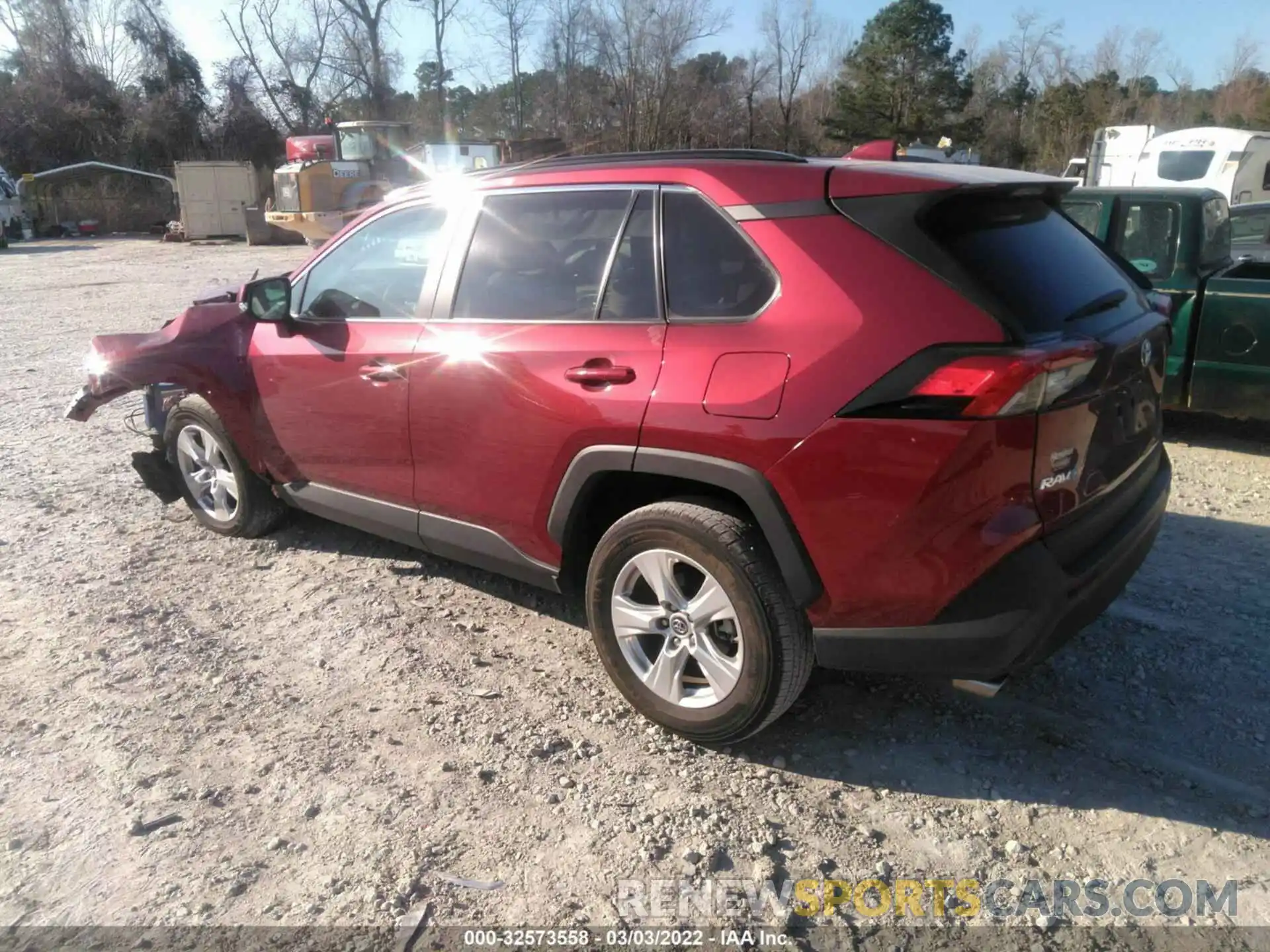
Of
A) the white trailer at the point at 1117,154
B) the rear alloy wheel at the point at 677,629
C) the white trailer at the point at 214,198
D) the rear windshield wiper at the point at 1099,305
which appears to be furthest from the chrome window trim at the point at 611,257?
the white trailer at the point at 214,198

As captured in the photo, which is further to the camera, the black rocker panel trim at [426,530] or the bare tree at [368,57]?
the bare tree at [368,57]

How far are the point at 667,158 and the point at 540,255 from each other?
1.92 ft

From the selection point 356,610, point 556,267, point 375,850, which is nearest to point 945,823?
point 375,850

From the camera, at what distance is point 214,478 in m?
4.99

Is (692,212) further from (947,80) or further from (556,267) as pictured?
(947,80)

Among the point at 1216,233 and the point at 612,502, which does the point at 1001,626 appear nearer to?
the point at 612,502

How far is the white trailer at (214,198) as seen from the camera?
3023 cm

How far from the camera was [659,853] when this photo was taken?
8.87 ft

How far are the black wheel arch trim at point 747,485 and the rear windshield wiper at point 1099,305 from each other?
3.22 feet

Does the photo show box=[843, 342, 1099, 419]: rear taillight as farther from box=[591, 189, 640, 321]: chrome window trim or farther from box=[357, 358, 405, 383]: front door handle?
box=[357, 358, 405, 383]: front door handle

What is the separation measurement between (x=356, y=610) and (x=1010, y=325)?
9.67ft

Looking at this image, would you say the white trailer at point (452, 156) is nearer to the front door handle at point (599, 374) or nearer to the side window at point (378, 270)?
the side window at point (378, 270)

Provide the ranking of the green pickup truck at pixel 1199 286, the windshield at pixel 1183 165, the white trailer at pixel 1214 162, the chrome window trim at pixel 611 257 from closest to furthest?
the chrome window trim at pixel 611 257 < the green pickup truck at pixel 1199 286 < the white trailer at pixel 1214 162 < the windshield at pixel 1183 165

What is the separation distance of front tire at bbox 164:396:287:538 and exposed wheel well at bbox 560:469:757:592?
2099mm
